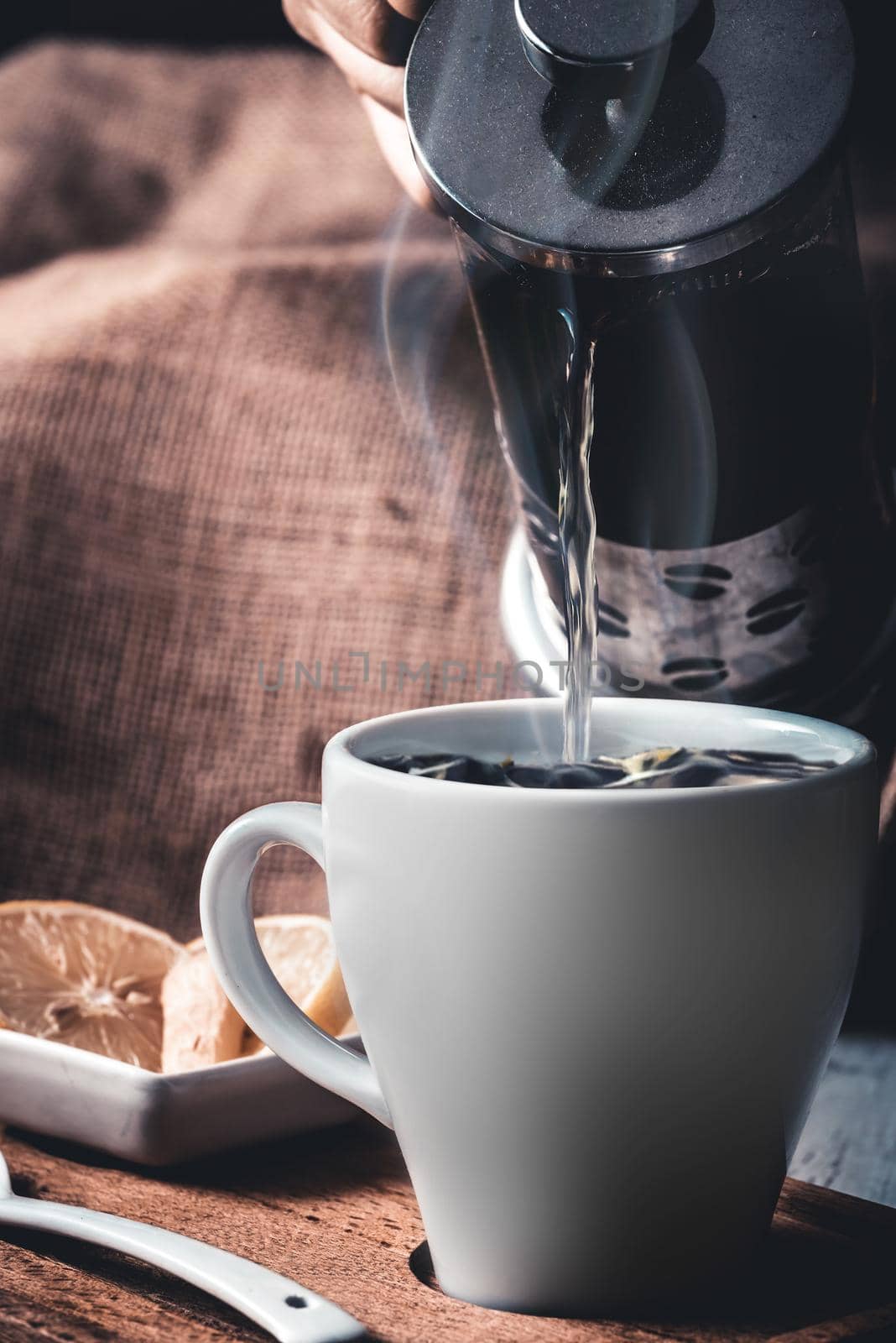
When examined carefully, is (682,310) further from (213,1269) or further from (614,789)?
(213,1269)

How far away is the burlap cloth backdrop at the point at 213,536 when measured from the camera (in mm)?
854

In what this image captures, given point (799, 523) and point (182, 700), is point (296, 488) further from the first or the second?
point (799, 523)

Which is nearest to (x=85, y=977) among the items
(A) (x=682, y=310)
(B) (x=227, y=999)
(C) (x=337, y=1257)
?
(B) (x=227, y=999)

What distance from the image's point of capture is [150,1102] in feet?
1.38

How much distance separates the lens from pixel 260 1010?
382 millimetres

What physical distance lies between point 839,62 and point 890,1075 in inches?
16.6

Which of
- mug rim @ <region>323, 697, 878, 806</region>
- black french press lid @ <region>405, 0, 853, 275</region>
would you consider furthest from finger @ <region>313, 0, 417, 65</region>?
mug rim @ <region>323, 697, 878, 806</region>

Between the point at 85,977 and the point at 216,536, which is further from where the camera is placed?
the point at 216,536

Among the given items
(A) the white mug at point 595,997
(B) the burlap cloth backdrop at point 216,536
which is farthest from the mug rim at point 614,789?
(B) the burlap cloth backdrop at point 216,536

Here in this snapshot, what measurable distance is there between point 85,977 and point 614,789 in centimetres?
32

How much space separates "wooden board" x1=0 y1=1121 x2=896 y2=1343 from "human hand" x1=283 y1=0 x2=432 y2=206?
35 centimetres

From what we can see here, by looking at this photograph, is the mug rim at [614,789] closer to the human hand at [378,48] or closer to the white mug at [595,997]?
the white mug at [595,997]

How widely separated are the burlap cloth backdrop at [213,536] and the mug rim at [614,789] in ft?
1.43

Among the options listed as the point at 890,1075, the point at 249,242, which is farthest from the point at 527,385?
the point at 249,242
